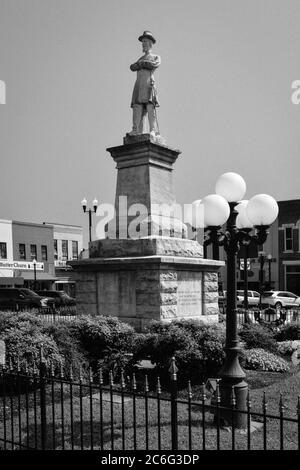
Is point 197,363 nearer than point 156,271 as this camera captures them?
Yes

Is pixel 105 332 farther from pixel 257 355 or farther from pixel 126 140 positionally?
pixel 126 140

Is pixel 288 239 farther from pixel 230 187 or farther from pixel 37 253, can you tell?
pixel 230 187

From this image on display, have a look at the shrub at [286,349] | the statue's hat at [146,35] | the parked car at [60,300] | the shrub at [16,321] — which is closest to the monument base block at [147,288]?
the shrub at [286,349]

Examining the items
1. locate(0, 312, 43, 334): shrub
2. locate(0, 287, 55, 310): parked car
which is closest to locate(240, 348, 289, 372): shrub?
locate(0, 312, 43, 334): shrub

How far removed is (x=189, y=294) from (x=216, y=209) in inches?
270

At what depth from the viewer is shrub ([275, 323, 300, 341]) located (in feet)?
43.6

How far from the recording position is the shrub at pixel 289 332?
43.6 ft

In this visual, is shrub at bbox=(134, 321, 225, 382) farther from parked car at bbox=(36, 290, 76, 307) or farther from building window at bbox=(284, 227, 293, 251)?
building window at bbox=(284, 227, 293, 251)

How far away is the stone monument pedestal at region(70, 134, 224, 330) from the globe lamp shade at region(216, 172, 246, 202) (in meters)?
4.96

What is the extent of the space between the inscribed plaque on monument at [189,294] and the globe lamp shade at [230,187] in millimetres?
5984
